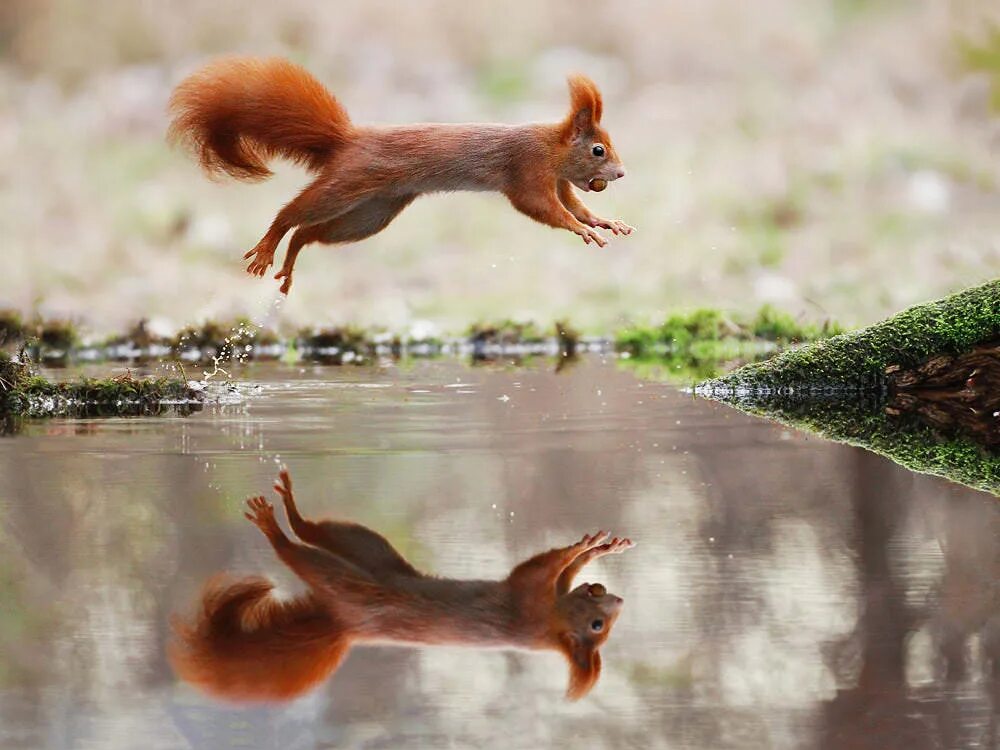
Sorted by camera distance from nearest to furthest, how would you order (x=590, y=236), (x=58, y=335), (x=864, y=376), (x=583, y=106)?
(x=590, y=236) < (x=583, y=106) < (x=864, y=376) < (x=58, y=335)

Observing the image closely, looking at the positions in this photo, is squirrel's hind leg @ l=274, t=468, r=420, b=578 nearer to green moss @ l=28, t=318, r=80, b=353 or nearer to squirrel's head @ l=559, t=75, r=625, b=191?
squirrel's head @ l=559, t=75, r=625, b=191

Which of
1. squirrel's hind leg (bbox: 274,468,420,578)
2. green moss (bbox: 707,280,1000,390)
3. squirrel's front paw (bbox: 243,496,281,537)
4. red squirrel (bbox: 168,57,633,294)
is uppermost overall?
red squirrel (bbox: 168,57,633,294)

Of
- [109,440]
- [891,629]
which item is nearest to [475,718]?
[891,629]

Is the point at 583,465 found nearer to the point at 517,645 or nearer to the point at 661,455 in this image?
the point at 661,455

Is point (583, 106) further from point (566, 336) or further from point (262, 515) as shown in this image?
point (566, 336)

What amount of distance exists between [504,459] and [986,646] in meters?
1.19

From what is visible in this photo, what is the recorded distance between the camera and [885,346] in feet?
10.9

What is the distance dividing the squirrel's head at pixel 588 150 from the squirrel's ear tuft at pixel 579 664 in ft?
6.30

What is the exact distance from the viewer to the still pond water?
37.4 inches

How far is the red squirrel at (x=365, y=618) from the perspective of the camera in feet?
3.48

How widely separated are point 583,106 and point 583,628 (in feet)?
6.36

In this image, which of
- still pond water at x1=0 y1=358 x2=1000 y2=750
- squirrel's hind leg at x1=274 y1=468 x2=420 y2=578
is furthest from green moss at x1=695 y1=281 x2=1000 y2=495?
squirrel's hind leg at x1=274 y1=468 x2=420 y2=578

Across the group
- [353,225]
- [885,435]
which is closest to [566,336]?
[353,225]

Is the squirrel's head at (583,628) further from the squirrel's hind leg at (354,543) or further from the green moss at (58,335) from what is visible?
the green moss at (58,335)
